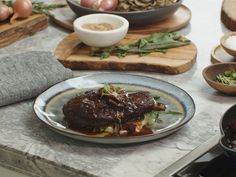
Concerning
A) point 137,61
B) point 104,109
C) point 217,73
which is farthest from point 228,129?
point 137,61

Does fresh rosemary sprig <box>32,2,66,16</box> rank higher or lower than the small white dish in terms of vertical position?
lower

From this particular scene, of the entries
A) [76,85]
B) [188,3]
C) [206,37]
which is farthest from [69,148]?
[188,3]

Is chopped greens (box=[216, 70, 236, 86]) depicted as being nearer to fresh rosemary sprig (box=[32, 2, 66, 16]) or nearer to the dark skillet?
the dark skillet

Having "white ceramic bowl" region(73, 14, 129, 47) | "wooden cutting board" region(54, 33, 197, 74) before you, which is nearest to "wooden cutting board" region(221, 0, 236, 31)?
"wooden cutting board" region(54, 33, 197, 74)

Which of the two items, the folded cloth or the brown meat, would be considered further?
the folded cloth

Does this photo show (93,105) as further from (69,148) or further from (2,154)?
(2,154)

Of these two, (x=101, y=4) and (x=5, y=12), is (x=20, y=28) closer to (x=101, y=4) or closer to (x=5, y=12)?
(x=5, y=12)
